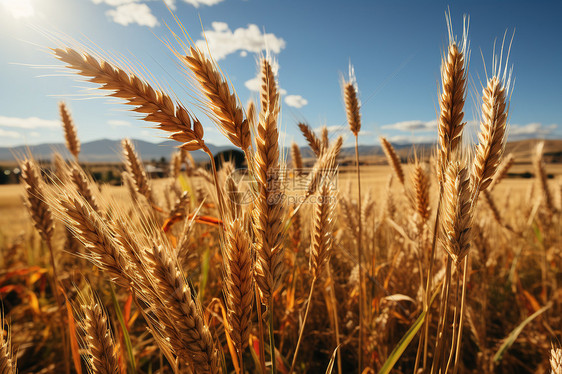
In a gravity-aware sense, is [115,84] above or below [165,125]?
above

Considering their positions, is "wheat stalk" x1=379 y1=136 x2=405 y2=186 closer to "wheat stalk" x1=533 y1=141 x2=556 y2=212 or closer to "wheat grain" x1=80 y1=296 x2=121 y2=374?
"wheat stalk" x1=533 y1=141 x2=556 y2=212

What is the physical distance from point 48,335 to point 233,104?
305 cm

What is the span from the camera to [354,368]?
2.22 metres

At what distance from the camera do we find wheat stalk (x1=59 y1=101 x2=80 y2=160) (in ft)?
8.93

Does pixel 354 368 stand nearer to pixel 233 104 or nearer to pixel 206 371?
pixel 206 371

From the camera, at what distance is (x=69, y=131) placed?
2799mm

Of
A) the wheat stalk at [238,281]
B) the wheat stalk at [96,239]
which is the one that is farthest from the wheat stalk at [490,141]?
the wheat stalk at [96,239]

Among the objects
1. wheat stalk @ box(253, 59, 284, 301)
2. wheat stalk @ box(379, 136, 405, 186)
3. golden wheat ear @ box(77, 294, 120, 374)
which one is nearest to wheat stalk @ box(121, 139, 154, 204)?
golden wheat ear @ box(77, 294, 120, 374)

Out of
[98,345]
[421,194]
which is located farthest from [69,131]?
[421,194]

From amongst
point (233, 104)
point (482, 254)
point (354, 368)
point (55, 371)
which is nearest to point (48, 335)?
point (55, 371)

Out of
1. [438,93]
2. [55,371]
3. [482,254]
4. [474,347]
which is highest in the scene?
[438,93]

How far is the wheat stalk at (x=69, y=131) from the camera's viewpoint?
107 inches

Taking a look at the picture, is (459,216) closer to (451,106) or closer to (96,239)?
(451,106)

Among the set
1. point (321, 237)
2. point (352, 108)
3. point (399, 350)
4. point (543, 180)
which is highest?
point (352, 108)
